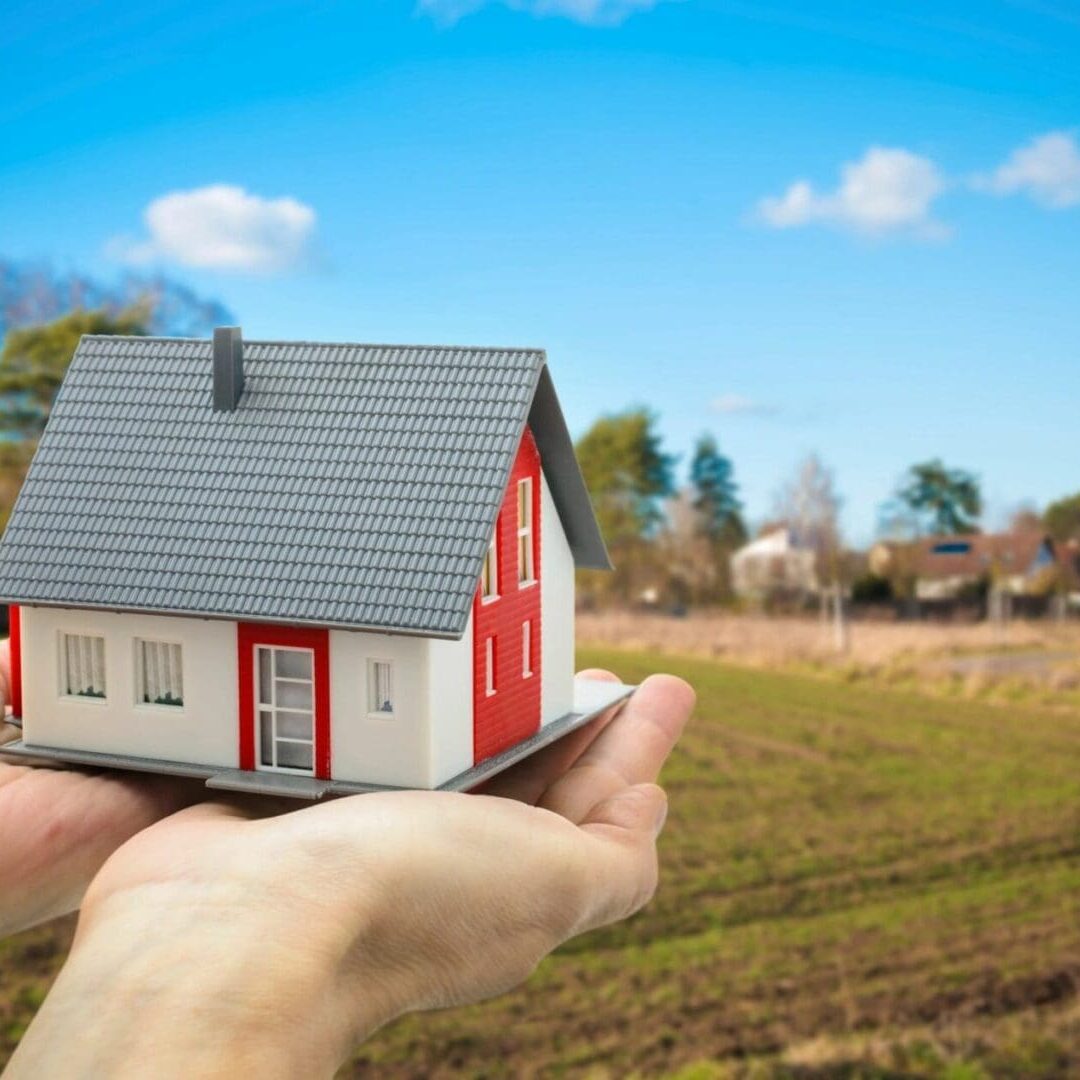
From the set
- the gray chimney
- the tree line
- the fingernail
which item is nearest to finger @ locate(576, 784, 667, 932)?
the fingernail

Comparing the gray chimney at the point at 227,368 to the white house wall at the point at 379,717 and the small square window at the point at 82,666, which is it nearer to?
the small square window at the point at 82,666

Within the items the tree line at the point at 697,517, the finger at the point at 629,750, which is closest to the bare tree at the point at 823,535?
the tree line at the point at 697,517

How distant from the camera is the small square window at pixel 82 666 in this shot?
6.27 m

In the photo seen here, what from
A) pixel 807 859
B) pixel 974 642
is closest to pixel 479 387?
pixel 807 859

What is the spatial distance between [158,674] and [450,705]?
128cm

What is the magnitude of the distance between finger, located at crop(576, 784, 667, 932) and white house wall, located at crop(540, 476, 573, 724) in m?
0.74

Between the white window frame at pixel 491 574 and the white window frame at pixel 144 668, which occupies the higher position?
the white window frame at pixel 491 574

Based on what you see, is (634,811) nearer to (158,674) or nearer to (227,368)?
(158,674)

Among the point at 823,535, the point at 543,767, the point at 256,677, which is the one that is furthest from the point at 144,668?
the point at 823,535

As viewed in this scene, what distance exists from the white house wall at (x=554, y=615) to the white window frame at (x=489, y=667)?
17.9 inches

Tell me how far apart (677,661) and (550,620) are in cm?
1210

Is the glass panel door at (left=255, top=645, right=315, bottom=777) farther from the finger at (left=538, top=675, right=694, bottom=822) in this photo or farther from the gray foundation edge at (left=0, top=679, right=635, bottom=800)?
the finger at (left=538, top=675, right=694, bottom=822)

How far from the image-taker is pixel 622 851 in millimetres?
5617

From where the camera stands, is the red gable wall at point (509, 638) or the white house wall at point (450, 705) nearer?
the white house wall at point (450, 705)
